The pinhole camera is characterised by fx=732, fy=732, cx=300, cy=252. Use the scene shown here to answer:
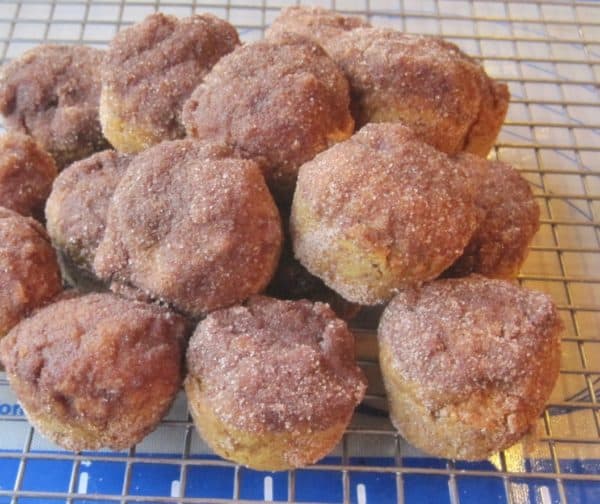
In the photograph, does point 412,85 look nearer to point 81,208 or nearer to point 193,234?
point 193,234

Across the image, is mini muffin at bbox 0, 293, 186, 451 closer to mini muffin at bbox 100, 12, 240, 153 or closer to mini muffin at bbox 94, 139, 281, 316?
mini muffin at bbox 94, 139, 281, 316

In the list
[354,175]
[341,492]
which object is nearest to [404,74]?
[354,175]

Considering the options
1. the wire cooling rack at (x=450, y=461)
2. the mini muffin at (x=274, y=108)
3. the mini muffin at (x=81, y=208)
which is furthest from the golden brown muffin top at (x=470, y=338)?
the mini muffin at (x=81, y=208)

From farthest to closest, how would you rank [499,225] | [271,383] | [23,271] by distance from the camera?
[499,225]
[23,271]
[271,383]

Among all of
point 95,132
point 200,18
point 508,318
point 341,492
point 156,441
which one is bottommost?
point 341,492

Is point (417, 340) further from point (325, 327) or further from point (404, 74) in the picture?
point (404, 74)

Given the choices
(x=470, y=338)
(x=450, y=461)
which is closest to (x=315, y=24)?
(x=470, y=338)
